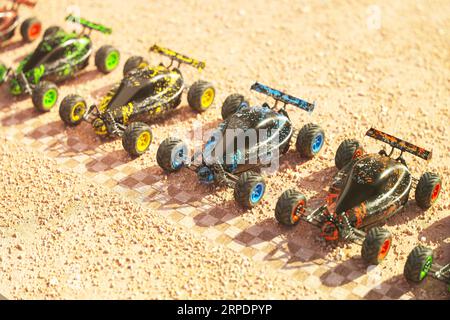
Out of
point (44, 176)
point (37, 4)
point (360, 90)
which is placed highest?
point (37, 4)

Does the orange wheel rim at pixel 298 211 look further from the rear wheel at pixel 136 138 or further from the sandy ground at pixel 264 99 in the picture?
the rear wheel at pixel 136 138

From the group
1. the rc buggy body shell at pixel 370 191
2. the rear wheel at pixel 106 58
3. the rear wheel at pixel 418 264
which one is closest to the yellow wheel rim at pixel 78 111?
the rear wheel at pixel 106 58

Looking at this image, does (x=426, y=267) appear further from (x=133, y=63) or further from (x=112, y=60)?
(x=112, y=60)

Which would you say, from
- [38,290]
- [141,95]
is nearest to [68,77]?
[141,95]

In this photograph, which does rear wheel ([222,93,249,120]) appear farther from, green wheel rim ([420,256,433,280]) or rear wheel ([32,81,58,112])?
green wheel rim ([420,256,433,280])

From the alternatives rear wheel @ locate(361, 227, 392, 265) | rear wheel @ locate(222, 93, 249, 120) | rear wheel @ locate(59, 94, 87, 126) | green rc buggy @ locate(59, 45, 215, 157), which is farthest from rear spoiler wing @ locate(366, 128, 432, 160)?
rear wheel @ locate(59, 94, 87, 126)

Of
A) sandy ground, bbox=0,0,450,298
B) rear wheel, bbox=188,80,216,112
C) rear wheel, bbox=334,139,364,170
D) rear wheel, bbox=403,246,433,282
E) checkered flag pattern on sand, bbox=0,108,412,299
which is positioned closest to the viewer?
rear wheel, bbox=403,246,433,282

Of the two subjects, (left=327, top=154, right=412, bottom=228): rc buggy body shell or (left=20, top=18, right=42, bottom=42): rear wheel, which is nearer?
(left=327, top=154, right=412, bottom=228): rc buggy body shell

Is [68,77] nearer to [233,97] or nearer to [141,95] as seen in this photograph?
[141,95]
